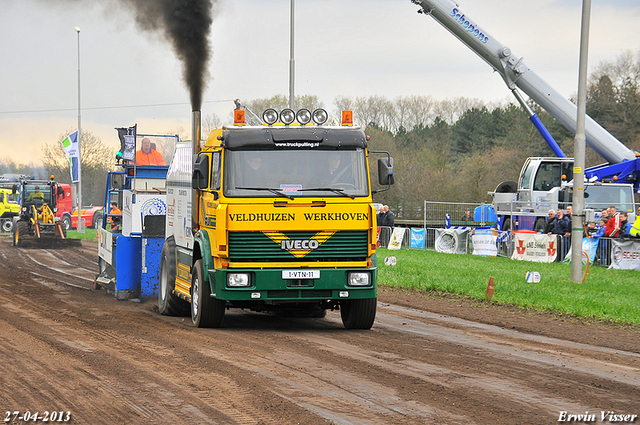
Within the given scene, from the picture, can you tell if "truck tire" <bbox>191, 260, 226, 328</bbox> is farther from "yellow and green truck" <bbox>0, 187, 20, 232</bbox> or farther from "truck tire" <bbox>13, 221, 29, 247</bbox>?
"yellow and green truck" <bbox>0, 187, 20, 232</bbox>

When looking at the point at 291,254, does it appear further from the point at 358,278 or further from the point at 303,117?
the point at 303,117

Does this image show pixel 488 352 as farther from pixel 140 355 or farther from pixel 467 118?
pixel 467 118

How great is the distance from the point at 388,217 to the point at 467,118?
47.2 metres

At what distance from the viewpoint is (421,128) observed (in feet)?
238

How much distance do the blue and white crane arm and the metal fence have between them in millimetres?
4982

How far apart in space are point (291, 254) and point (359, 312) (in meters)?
1.50

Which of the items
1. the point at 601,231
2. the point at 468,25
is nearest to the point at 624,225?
the point at 601,231

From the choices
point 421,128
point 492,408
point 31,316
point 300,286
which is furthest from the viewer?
point 421,128

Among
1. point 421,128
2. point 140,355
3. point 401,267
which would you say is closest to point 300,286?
point 140,355

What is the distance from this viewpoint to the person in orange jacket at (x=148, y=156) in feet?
62.1

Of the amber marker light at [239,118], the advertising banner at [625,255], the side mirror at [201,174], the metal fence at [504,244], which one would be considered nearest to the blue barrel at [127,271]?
the side mirror at [201,174]

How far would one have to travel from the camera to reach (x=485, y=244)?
2619 cm

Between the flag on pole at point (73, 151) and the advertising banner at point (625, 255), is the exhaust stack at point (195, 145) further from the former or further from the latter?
the flag on pole at point (73, 151)

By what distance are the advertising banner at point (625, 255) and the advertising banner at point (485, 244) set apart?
525 cm
